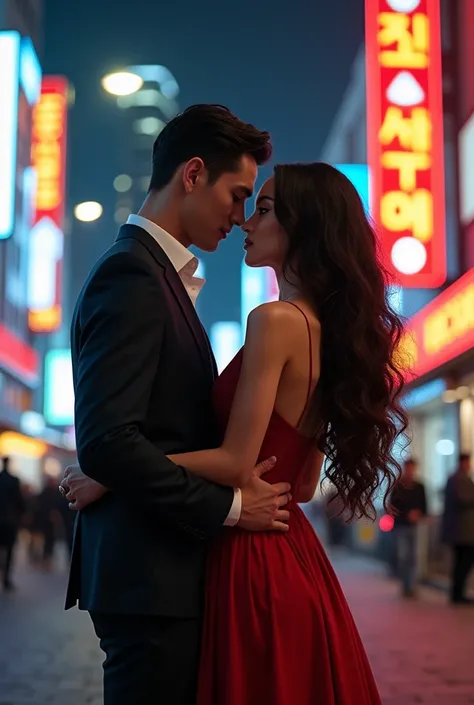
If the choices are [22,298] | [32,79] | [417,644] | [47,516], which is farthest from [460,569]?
[22,298]

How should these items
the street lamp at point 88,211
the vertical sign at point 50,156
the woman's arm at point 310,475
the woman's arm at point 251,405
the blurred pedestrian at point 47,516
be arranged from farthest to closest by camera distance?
the vertical sign at point 50,156, the street lamp at point 88,211, the blurred pedestrian at point 47,516, the woman's arm at point 310,475, the woman's arm at point 251,405

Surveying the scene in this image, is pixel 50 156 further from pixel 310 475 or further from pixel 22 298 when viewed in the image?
pixel 310 475

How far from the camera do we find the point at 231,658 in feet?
8.04

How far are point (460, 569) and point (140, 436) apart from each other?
402 inches

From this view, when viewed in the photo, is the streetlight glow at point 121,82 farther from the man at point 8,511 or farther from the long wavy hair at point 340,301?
the long wavy hair at point 340,301

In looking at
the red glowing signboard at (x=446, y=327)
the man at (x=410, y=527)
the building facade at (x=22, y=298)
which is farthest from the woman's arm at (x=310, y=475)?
the building facade at (x=22, y=298)

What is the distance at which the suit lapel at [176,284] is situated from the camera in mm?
2557

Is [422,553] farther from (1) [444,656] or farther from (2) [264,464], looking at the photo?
(2) [264,464]

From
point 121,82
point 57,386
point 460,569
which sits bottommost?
point 460,569

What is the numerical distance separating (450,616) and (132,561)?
8.80 metres

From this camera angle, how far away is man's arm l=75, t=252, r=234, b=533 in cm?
230

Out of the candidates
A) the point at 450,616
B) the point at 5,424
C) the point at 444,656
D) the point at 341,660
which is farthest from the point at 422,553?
the point at 5,424

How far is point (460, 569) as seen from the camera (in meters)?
11.8

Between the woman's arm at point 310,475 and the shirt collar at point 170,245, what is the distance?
0.69 meters
